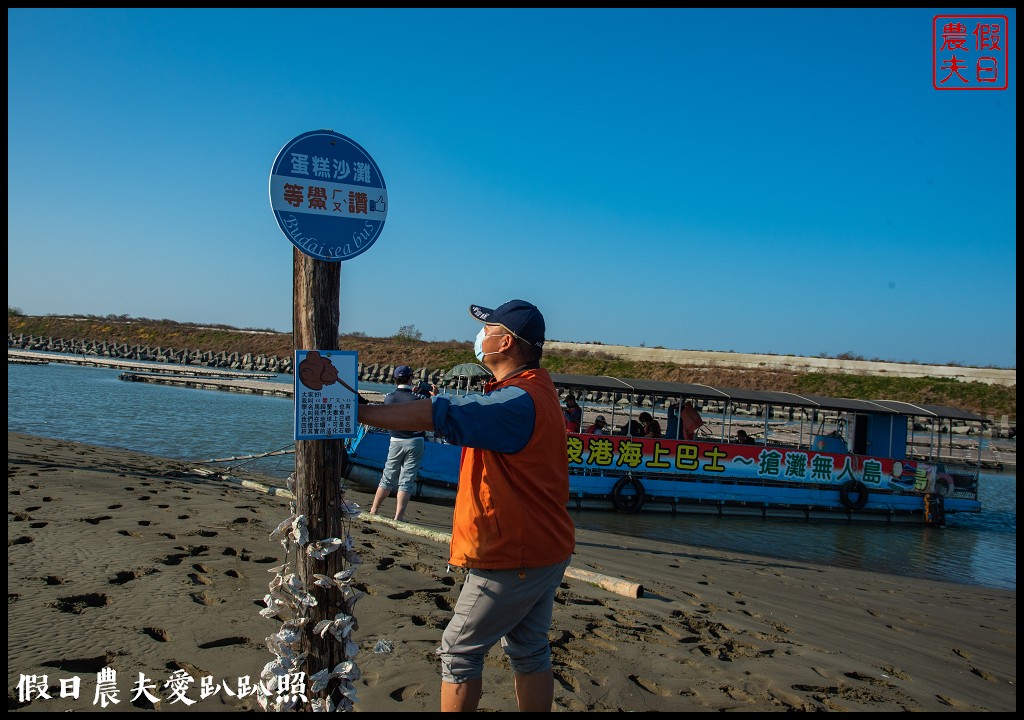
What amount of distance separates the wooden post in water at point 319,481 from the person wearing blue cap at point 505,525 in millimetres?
566

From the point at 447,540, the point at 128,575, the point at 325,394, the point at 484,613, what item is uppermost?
the point at 325,394

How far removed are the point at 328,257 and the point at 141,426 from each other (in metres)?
22.6

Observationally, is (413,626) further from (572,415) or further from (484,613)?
(572,415)

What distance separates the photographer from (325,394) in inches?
128

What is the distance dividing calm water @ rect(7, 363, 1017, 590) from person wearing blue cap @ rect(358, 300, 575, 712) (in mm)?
10073

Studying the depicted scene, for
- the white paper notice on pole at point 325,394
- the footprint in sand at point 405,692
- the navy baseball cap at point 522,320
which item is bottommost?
the footprint in sand at point 405,692

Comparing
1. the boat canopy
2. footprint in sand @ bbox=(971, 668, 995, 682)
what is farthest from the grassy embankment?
footprint in sand @ bbox=(971, 668, 995, 682)

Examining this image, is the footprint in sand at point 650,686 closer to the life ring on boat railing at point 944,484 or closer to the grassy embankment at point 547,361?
the grassy embankment at point 547,361

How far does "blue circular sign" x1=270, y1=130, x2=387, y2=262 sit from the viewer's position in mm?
3268

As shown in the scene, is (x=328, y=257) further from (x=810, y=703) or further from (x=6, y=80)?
(x=810, y=703)

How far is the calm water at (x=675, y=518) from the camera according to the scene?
13180 millimetres

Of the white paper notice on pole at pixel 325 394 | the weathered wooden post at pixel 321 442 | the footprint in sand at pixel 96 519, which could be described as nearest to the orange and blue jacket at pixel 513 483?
the white paper notice on pole at pixel 325 394

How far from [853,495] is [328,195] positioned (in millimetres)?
17865

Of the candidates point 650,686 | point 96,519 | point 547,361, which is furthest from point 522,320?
point 547,361
